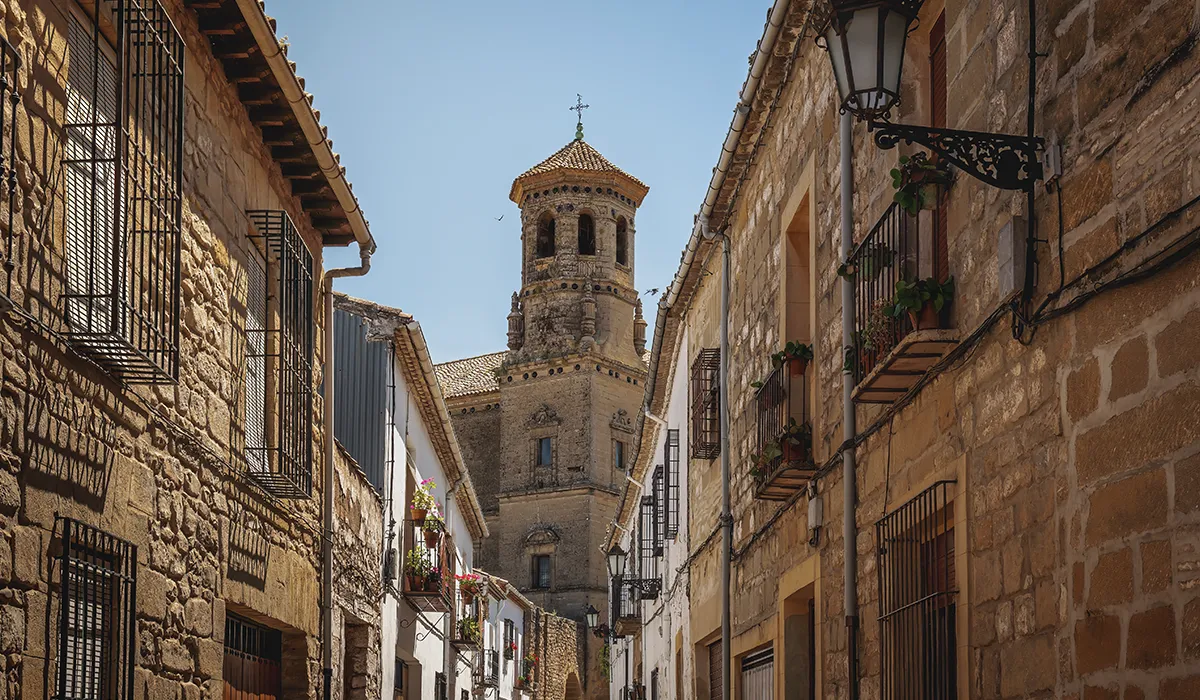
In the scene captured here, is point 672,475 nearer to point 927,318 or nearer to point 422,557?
point 422,557

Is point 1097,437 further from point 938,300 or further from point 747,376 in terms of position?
point 747,376

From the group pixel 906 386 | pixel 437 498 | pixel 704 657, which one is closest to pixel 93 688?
pixel 906 386

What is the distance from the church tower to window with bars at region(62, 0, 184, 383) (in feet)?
151

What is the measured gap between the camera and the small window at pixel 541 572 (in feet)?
181

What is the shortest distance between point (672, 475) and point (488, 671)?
15022 millimetres

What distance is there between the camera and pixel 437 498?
22.3m

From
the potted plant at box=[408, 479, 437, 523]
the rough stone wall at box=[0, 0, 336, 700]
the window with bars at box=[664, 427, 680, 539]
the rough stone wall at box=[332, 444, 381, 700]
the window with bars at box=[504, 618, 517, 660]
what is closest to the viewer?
the rough stone wall at box=[0, 0, 336, 700]

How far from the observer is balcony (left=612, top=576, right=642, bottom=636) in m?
22.8

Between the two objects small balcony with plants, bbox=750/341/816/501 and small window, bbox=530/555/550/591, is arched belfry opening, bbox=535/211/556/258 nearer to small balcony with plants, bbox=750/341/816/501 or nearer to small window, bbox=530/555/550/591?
small window, bbox=530/555/550/591

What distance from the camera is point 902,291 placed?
6215 mm

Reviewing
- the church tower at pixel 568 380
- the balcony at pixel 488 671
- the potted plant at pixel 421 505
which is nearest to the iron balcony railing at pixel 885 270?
the potted plant at pixel 421 505

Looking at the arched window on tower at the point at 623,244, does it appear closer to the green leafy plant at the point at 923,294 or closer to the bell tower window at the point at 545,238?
the bell tower window at the point at 545,238

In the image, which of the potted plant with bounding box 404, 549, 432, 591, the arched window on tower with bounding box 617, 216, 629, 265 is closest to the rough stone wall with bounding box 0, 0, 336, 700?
the potted plant with bounding box 404, 549, 432, 591

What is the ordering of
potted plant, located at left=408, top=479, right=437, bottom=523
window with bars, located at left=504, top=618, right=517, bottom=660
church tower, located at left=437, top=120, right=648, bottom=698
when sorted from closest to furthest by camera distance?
potted plant, located at left=408, top=479, right=437, bottom=523 → window with bars, located at left=504, top=618, right=517, bottom=660 → church tower, located at left=437, top=120, right=648, bottom=698
